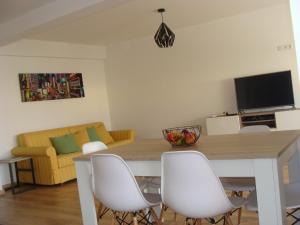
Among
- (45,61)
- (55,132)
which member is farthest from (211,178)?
(45,61)

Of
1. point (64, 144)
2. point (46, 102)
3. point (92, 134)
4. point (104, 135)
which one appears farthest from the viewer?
point (104, 135)

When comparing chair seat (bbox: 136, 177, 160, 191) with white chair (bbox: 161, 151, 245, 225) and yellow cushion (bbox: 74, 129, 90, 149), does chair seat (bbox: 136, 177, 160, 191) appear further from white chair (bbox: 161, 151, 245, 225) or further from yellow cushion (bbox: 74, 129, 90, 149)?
yellow cushion (bbox: 74, 129, 90, 149)

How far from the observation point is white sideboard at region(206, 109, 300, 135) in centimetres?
574

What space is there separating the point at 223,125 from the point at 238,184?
144 inches

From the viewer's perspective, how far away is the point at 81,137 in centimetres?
671

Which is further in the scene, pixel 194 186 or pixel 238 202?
pixel 238 202

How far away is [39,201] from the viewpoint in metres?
4.86

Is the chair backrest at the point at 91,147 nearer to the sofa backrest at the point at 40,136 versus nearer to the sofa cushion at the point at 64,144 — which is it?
the sofa cushion at the point at 64,144

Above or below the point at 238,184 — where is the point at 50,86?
above

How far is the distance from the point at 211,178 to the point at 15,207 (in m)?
3.58

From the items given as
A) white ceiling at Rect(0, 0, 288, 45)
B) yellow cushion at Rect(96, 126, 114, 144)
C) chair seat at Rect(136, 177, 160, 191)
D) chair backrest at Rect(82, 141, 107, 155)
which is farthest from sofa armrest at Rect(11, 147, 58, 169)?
chair seat at Rect(136, 177, 160, 191)

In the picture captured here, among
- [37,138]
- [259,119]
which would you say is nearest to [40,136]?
[37,138]

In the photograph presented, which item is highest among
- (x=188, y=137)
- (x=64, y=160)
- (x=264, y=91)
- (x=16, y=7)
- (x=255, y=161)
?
(x=16, y=7)

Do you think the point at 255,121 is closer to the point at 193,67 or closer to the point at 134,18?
the point at 193,67
